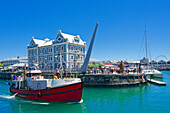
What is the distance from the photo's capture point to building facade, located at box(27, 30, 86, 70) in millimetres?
47875

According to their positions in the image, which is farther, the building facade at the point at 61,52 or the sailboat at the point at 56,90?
the building facade at the point at 61,52

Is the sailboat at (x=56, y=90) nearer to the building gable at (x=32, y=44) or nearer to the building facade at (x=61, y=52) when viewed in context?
the building facade at (x=61, y=52)

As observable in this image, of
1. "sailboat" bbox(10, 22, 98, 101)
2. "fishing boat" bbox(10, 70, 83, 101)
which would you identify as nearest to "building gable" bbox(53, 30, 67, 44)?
"sailboat" bbox(10, 22, 98, 101)

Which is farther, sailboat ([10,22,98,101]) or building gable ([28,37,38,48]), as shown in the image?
building gable ([28,37,38,48])

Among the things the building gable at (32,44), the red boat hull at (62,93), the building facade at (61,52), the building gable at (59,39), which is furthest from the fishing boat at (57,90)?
the building gable at (32,44)

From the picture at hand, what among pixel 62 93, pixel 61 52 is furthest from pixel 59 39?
pixel 62 93

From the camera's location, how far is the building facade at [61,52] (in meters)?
47.9

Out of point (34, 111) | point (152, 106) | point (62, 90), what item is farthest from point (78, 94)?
point (152, 106)

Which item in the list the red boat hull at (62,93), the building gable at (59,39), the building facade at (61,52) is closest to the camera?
the red boat hull at (62,93)

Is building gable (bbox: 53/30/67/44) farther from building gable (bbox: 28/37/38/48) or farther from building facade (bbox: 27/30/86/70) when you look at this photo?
building gable (bbox: 28/37/38/48)

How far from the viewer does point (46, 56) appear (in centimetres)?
5353

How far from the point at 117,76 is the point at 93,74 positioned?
17.7ft

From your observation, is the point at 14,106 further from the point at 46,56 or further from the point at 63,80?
the point at 46,56

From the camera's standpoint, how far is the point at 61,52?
49.0m
